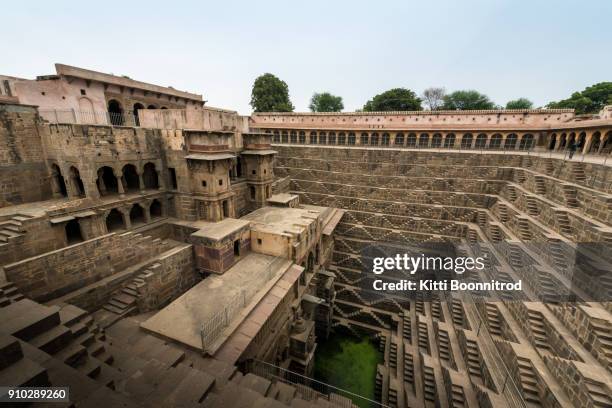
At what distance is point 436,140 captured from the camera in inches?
1016

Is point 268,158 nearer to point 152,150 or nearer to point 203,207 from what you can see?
point 203,207

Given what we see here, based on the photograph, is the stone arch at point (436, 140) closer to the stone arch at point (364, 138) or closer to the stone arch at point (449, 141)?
the stone arch at point (449, 141)

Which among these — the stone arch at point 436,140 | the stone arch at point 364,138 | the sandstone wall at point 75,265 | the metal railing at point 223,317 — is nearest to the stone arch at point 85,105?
the sandstone wall at point 75,265

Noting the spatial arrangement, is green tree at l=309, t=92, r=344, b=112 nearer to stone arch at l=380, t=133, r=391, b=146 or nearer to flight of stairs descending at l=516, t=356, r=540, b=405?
stone arch at l=380, t=133, r=391, b=146

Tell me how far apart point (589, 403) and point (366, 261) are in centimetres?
1264

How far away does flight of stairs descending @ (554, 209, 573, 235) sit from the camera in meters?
10.4

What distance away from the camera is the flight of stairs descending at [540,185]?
13750 mm

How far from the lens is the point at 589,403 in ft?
19.6

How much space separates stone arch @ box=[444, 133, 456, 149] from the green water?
2055 centimetres

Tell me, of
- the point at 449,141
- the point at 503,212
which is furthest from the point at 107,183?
the point at 449,141

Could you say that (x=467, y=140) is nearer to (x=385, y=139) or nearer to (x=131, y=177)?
(x=385, y=139)

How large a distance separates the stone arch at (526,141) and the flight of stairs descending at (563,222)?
16410 millimetres

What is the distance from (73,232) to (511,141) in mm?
34260

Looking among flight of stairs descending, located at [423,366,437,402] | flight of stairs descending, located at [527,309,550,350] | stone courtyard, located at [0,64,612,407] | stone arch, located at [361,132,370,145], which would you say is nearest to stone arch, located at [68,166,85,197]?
stone courtyard, located at [0,64,612,407]
